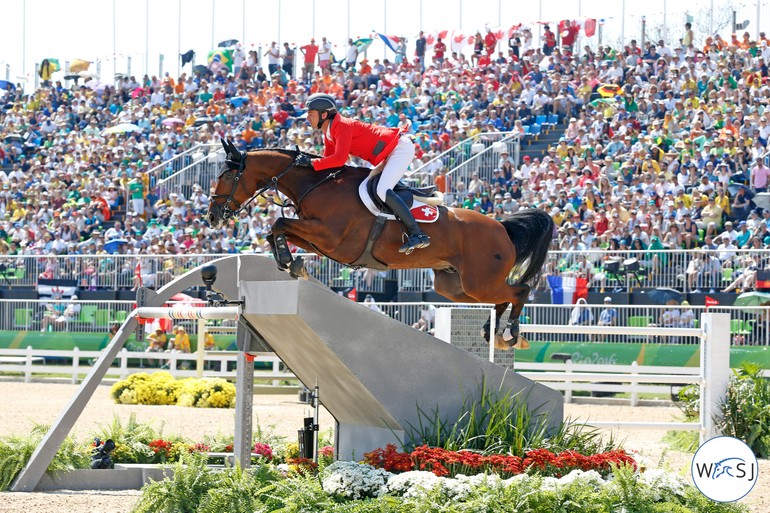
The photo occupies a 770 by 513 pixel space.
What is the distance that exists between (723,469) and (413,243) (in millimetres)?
3815

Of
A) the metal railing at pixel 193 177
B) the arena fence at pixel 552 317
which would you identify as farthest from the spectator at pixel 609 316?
the metal railing at pixel 193 177

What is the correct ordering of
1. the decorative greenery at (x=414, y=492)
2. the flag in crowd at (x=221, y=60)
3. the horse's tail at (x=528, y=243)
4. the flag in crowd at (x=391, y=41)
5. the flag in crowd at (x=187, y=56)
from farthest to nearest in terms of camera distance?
the flag in crowd at (x=187, y=56), the flag in crowd at (x=221, y=60), the flag in crowd at (x=391, y=41), the horse's tail at (x=528, y=243), the decorative greenery at (x=414, y=492)

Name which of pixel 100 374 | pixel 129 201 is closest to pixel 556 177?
pixel 129 201

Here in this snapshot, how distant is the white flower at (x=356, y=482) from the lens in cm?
695

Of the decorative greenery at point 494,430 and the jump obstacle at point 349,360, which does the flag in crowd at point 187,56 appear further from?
the decorative greenery at point 494,430

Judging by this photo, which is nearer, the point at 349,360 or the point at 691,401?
the point at 349,360

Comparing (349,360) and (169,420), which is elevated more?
(349,360)

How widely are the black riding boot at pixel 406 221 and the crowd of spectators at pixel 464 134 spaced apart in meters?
9.34

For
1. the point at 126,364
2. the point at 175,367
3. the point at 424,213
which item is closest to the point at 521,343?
the point at 424,213

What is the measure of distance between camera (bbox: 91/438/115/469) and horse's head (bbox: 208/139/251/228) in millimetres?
2368

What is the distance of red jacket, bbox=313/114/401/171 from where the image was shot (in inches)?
349

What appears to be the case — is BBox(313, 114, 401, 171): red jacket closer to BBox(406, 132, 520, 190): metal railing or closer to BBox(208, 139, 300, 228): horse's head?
BBox(208, 139, 300, 228): horse's head

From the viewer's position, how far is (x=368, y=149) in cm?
916

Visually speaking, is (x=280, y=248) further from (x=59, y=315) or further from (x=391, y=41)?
(x=391, y=41)
